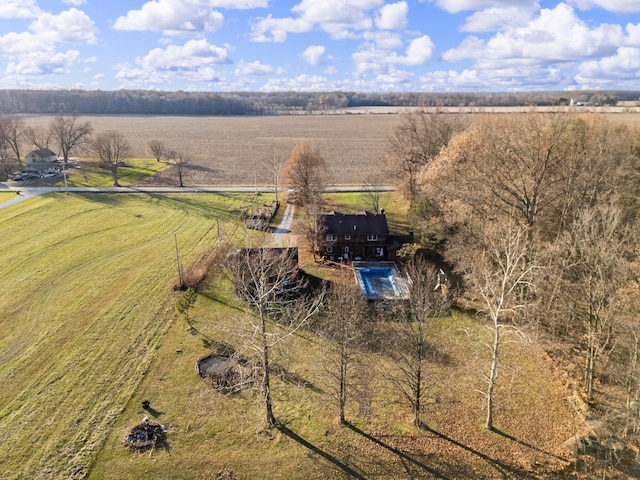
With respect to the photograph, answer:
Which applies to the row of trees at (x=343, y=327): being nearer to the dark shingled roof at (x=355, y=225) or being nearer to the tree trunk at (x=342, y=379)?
the tree trunk at (x=342, y=379)

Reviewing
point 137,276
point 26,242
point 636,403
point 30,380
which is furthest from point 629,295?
point 26,242

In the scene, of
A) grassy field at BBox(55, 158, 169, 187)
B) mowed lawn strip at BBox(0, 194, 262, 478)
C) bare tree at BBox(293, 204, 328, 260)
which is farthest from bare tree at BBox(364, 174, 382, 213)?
grassy field at BBox(55, 158, 169, 187)

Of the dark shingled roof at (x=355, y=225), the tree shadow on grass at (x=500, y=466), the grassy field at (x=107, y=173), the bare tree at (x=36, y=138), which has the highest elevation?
the bare tree at (x=36, y=138)

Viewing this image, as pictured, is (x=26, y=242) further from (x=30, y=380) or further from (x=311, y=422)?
(x=311, y=422)

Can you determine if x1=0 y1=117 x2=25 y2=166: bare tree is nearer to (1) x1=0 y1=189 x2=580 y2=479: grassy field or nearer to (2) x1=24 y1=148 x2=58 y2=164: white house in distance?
(2) x1=24 y1=148 x2=58 y2=164: white house in distance

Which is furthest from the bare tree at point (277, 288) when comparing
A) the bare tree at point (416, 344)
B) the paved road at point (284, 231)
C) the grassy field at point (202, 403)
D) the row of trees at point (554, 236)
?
the row of trees at point (554, 236)

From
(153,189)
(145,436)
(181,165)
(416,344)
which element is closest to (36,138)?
(181,165)
